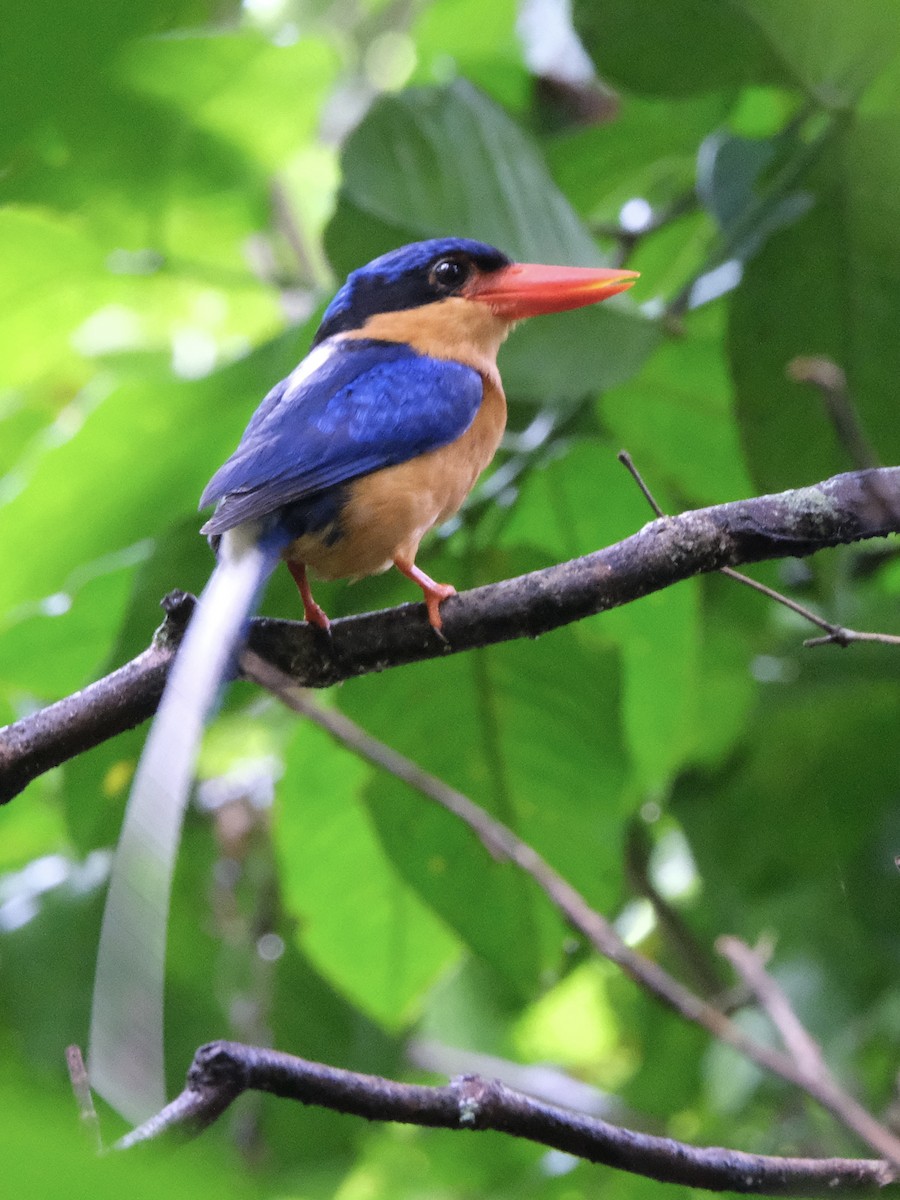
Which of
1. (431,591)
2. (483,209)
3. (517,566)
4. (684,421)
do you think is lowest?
(684,421)

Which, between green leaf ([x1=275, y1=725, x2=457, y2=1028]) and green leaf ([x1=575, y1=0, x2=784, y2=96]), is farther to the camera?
green leaf ([x1=275, y1=725, x2=457, y2=1028])

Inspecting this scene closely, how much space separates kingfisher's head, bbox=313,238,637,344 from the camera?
2492mm

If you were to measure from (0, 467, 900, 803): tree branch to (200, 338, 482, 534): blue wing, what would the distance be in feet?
0.96

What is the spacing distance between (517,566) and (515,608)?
66 centimetres

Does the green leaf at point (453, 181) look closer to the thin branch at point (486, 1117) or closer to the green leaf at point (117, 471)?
the green leaf at point (117, 471)

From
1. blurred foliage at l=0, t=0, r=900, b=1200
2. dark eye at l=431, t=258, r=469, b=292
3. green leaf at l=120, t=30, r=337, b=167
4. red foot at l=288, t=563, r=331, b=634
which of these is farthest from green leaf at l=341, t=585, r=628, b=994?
Answer: green leaf at l=120, t=30, r=337, b=167

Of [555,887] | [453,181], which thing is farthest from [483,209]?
[555,887]

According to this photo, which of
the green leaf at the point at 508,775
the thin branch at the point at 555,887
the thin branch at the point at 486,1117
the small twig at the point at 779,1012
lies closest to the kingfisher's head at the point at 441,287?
Answer: the green leaf at the point at 508,775

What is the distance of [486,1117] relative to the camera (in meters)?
1.17

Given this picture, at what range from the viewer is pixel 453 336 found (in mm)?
2611

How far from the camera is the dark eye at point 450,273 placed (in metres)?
2.61

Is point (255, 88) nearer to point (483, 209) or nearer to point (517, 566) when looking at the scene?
point (483, 209)

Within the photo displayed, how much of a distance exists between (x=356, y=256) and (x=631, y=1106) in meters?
2.03

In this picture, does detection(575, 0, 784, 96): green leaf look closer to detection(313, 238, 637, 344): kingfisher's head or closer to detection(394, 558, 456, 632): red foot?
detection(313, 238, 637, 344): kingfisher's head
